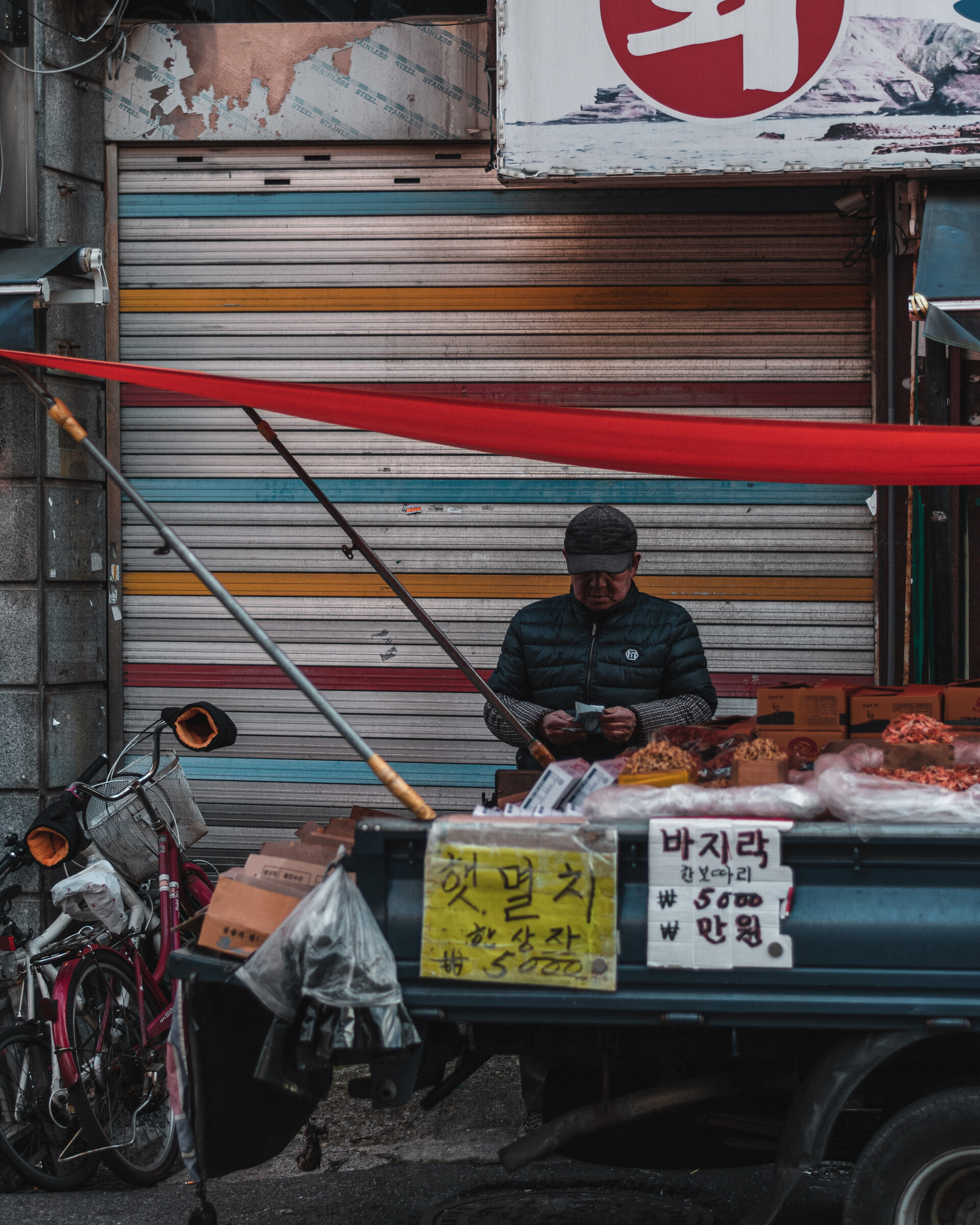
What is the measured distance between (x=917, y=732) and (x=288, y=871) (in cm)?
192

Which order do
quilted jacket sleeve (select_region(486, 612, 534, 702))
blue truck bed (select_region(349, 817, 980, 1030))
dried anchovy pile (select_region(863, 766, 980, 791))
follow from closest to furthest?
blue truck bed (select_region(349, 817, 980, 1030)) → dried anchovy pile (select_region(863, 766, 980, 791)) → quilted jacket sleeve (select_region(486, 612, 534, 702))

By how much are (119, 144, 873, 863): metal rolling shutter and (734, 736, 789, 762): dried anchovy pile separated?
8.96ft

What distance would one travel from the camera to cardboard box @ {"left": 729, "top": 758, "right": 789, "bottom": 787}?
10.6 feet

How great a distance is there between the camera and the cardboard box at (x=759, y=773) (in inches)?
127

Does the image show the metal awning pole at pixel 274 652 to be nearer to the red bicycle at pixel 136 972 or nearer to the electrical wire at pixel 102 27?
the red bicycle at pixel 136 972

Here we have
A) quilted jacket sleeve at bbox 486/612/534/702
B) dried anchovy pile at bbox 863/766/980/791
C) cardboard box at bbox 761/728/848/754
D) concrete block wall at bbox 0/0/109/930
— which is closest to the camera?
dried anchovy pile at bbox 863/766/980/791

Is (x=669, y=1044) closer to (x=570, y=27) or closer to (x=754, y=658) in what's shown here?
(x=754, y=658)

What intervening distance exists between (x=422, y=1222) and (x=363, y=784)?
273cm

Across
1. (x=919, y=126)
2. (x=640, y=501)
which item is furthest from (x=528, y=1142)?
(x=919, y=126)

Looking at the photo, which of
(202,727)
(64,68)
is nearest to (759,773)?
(202,727)

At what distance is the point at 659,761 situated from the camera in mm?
3396

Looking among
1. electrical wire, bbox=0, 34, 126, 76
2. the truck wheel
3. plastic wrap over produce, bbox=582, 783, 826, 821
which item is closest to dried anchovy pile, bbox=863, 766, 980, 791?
plastic wrap over produce, bbox=582, 783, 826, 821

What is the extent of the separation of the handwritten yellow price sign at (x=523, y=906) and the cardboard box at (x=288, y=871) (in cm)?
46

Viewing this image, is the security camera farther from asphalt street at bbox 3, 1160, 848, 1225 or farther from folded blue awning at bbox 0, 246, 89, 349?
asphalt street at bbox 3, 1160, 848, 1225
